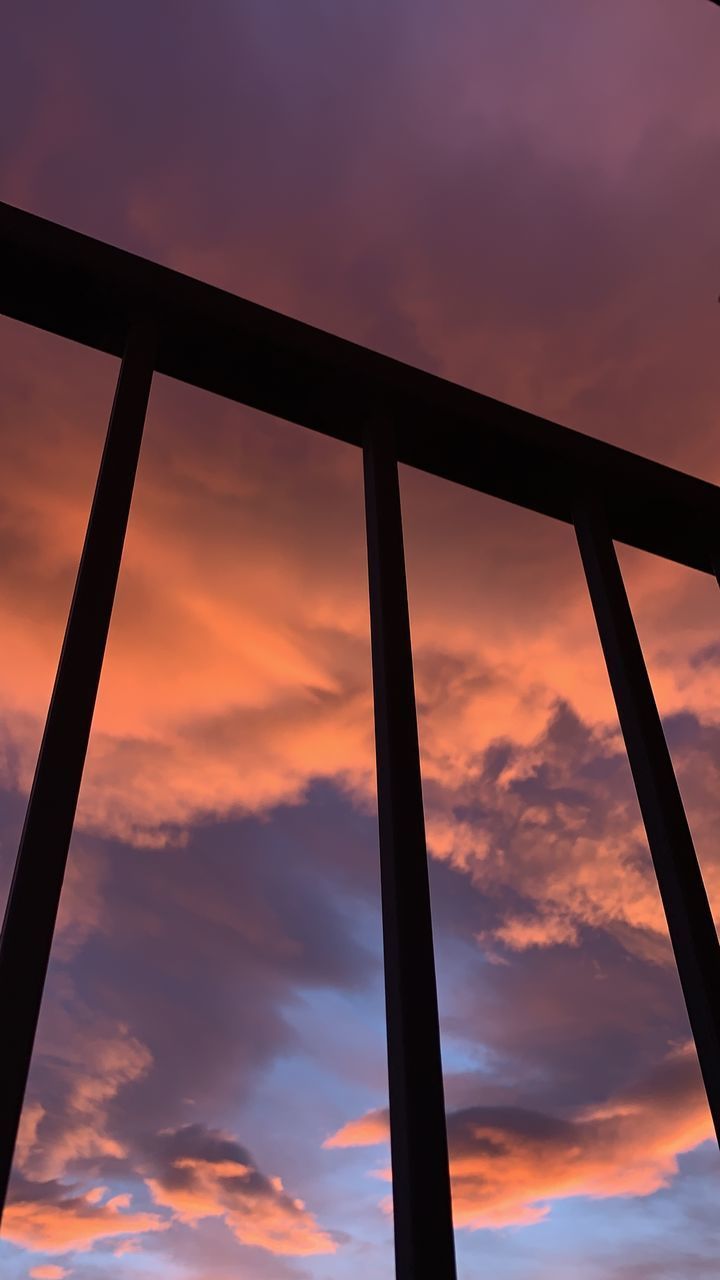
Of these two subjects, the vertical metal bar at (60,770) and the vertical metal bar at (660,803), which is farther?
the vertical metal bar at (660,803)

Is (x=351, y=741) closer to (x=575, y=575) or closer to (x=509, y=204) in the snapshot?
(x=575, y=575)

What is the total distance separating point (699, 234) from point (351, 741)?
220 cm

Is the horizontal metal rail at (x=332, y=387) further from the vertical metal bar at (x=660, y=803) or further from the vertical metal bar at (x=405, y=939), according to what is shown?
the vertical metal bar at (x=405, y=939)

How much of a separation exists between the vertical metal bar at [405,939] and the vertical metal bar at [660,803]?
39 centimetres

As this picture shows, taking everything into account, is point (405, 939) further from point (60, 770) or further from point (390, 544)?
point (390, 544)

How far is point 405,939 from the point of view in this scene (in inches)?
38.4

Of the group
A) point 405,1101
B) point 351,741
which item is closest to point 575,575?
point 351,741

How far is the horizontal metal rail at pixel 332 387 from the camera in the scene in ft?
4.54

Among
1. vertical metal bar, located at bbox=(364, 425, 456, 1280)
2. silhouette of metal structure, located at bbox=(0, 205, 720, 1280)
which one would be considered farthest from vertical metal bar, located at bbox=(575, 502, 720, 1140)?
vertical metal bar, located at bbox=(364, 425, 456, 1280)

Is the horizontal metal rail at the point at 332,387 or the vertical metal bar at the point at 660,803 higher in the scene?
the horizontal metal rail at the point at 332,387

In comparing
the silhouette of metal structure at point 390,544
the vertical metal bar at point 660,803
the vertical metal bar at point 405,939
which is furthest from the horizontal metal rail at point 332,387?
the vertical metal bar at point 405,939

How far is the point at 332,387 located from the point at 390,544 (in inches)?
15.2

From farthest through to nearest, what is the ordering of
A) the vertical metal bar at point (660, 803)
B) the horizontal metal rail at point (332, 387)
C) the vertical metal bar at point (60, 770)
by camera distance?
the horizontal metal rail at point (332, 387) → the vertical metal bar at point (660, 803) → the vertical metal bar at point (60, 770)

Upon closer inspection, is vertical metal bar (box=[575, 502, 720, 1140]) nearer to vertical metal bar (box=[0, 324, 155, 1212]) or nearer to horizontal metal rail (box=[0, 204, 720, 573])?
horizontal metal rail (box=[0, 204, 720, 573])
